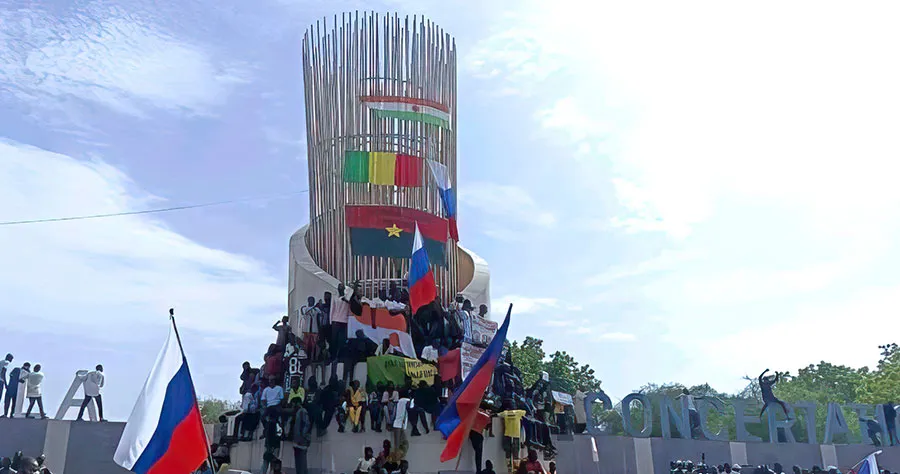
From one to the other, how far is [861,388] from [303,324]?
32.0 metres

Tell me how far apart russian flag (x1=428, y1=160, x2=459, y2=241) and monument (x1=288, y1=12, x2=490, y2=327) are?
0.10ft

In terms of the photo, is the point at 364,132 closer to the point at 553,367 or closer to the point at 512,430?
the point at 512,430

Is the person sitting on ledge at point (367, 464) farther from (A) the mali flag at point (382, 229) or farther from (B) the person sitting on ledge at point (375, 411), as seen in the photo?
(A) the mali flag at point (382, 229)

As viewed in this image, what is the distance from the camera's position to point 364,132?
68.7 feet

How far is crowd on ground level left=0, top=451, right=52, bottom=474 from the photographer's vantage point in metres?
9.41

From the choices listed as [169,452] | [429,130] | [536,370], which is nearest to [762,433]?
[536,370]

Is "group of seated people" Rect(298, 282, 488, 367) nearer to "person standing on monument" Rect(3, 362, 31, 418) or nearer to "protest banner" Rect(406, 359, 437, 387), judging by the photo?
"protest banner" Rect(406, 359, 437, 387)

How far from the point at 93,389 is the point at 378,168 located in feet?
27.3

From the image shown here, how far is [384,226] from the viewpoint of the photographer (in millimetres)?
20156

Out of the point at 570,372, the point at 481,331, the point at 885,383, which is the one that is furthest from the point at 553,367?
the point at 481,331

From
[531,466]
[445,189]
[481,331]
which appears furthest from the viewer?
[445,189]

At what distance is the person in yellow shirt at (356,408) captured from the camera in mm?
13773

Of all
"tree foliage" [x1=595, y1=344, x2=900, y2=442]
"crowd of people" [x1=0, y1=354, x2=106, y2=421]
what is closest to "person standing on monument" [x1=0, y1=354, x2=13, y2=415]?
"crowd of people" [x1=0, y1=354, x2=106, y2=421]

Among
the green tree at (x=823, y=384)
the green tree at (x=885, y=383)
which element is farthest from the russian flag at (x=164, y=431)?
the green tree at (x=823, y=384)
